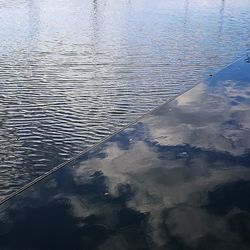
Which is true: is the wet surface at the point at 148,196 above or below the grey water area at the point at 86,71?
above

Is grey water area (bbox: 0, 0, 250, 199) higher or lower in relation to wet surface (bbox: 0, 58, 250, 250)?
lower

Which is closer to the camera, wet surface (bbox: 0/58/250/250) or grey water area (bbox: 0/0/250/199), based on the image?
wet surface (bbox: 0/58/250/250)

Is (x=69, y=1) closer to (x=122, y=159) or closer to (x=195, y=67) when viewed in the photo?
(x=195, y=67)

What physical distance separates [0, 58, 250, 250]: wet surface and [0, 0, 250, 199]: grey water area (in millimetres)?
645

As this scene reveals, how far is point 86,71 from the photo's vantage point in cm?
949

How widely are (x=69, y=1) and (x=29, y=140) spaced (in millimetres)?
24028

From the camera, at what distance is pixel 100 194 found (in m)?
3.76

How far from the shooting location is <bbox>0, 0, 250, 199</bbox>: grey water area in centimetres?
551

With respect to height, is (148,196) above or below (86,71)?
above

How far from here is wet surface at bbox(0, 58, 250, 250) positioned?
3057 millimetres

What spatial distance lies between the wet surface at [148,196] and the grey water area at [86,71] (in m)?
0.65

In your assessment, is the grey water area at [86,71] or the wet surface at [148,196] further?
the grey water area at [86,71]

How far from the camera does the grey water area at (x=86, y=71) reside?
551cm

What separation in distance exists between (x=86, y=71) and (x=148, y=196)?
6.24 metres
